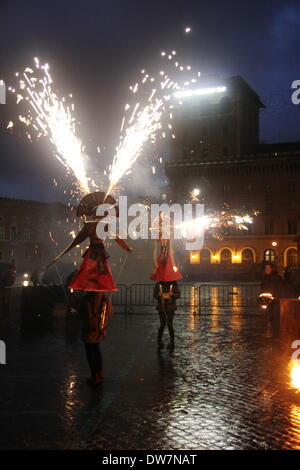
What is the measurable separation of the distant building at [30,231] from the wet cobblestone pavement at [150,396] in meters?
69.4

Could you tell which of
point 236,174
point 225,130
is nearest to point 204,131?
point 225,130

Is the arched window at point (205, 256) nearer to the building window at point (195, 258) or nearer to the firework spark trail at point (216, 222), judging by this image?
the building window at point (195, 258)

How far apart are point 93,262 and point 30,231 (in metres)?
78.5

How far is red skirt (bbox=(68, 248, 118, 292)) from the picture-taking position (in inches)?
305

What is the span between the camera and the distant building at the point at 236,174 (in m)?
66.8

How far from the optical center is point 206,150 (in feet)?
242

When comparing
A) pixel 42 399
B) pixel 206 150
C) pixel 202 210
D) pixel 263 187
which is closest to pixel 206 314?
pixel 42 399

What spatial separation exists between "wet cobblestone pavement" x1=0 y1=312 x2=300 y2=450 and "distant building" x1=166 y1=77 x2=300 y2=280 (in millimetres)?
50559

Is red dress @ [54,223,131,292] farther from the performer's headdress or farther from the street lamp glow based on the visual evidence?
the street lamp glow

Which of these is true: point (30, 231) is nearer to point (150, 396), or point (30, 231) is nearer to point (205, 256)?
point (205, 256)

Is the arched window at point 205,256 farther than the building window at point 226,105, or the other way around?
the building window at point 226,105

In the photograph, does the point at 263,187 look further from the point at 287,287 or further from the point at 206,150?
Answer: the point at 287,287

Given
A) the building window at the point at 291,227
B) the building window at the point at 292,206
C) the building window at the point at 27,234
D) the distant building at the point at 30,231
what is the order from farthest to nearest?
the building window at the point at 27,234 → the distant building at the point at 30,231 → the building window at the point at 292,206 → the building window at the point at 291,227

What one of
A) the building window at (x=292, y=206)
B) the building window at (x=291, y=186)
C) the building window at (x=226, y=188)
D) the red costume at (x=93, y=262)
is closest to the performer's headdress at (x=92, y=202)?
the red costume at (x=93, y=262)
